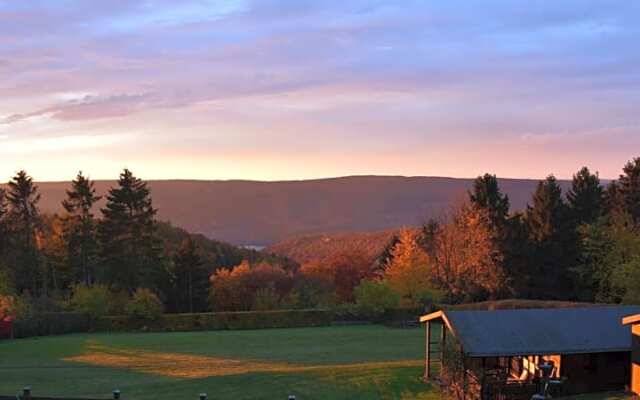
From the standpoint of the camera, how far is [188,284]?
73.8 meters

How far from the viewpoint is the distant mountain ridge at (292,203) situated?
566 ft

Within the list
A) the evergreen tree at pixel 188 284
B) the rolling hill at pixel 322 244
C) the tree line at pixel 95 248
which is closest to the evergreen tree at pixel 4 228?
the tree line at pixel 95 248

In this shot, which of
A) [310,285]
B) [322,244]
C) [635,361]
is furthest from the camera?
[322,244]

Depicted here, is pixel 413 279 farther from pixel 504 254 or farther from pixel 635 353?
pixel 635 353

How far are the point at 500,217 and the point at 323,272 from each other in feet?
110

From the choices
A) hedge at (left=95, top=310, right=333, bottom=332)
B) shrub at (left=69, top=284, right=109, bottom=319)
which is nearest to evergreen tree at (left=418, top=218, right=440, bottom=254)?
hedge at (left=95, top=310, right=333, bottom=332)

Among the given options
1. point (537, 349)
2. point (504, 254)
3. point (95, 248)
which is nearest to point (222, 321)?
point (95, 248)

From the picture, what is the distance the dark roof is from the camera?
24875 mm

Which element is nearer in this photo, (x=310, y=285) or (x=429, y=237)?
(x=429, y=237)

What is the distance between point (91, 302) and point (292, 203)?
127578 millimetres

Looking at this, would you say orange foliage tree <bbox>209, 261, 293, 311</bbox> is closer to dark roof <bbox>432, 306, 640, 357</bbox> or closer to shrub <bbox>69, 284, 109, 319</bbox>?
shrub <bbox>69, 284, 109, 319</bbox>

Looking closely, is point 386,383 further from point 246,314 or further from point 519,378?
point 246,314

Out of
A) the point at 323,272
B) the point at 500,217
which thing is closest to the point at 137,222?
the point at 323,272

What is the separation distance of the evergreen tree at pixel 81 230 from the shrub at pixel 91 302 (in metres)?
9.78
